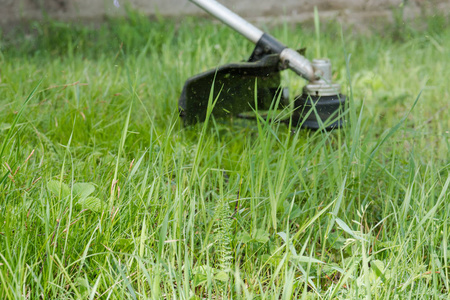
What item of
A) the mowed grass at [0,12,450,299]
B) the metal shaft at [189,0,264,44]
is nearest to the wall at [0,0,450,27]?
the mowed grass at [0,12,450,299]

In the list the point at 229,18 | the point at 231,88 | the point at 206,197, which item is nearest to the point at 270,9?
the point at 229,18

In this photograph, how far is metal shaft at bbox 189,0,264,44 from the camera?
62.2 inches

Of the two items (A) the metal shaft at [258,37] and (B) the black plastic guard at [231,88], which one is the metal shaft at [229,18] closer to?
(A) the metal shaft at [258,37]

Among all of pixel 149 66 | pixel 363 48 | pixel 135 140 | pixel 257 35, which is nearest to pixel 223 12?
pixel 257 35

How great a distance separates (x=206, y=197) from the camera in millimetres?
1189

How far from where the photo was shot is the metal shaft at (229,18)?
1579mm

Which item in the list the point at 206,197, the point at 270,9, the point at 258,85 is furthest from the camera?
the point at 270,9

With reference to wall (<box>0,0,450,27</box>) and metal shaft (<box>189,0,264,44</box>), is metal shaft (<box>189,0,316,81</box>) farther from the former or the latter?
wall (<box>0,0,450,27</box>)

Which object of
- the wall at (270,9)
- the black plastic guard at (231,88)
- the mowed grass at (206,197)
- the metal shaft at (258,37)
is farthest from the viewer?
the wall at (270,9)

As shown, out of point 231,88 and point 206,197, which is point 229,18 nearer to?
point 231,88

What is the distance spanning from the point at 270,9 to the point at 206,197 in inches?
88.6

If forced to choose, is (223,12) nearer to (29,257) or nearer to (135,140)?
(135,140)

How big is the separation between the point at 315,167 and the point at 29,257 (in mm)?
707

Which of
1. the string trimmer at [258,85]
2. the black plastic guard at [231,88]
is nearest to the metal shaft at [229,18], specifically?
the string trimmer at [258,85]
